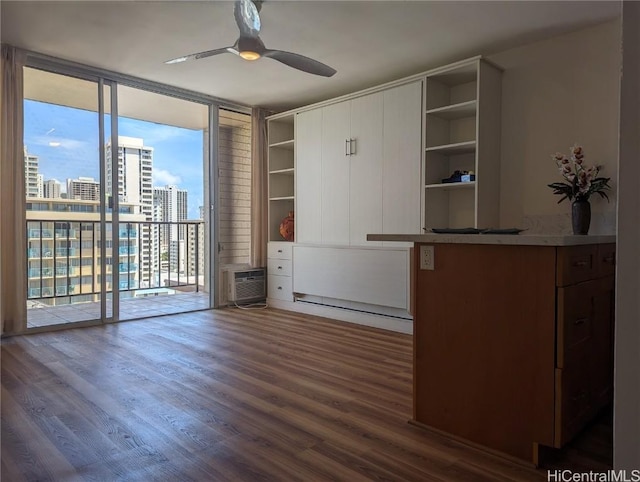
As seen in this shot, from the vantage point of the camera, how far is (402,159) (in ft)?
13.1

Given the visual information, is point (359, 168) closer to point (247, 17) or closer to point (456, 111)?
point (456, 111)

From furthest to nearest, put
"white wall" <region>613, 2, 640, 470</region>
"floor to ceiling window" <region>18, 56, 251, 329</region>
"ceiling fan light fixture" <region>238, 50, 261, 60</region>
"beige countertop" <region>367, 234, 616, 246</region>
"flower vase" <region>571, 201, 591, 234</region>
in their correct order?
"floor to ceiling window" <region>18, 56, 251, 329</region>, "flower vase" <region>571, 201, 591, 234</region>, "ceiling fan light fixture" <region>238, 50, 261, 60</region>, "beige countertop" <region>367, 234, 616, 246</region>, "white wall" <region>613, 2, 640, 470</region>

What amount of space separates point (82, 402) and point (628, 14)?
2.59 m

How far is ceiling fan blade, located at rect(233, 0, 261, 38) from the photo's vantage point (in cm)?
274

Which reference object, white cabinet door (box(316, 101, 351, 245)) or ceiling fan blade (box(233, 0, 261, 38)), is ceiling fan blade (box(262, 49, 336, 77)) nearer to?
ceiling fan blade (box(233, 0, 261, 38))

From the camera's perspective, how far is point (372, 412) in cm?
212

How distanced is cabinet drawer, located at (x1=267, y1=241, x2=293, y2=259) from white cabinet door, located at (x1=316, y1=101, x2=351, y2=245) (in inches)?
20.8

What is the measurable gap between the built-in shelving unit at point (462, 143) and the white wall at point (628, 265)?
3015mm

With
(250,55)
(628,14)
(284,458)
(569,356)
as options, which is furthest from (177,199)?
(628,14)

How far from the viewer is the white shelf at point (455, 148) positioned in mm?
3604

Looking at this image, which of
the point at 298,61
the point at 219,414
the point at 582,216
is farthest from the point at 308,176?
the point at 219,414

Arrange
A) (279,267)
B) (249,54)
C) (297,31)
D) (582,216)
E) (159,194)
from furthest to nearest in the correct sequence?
(159,194)
(279,267)
(297,31)
(582,216)
(249,54)

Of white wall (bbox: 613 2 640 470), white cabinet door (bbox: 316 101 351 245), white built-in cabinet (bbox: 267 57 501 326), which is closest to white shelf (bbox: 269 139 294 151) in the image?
white built-in cabinet (bbox: 267 57 501 326)

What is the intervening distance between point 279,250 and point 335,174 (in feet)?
3.88
